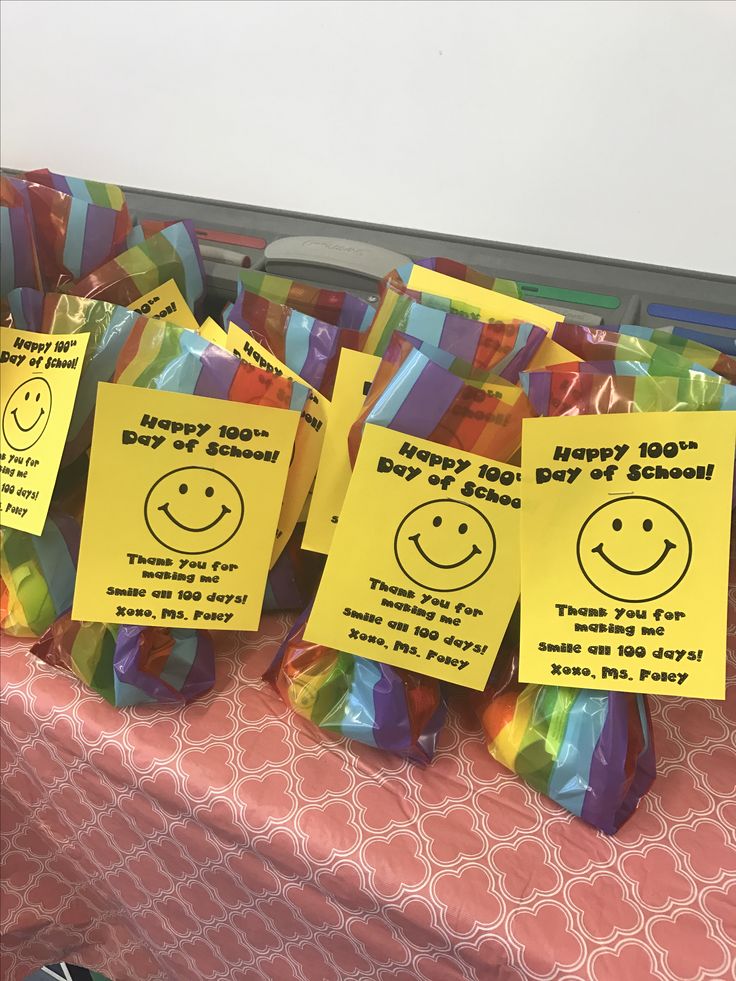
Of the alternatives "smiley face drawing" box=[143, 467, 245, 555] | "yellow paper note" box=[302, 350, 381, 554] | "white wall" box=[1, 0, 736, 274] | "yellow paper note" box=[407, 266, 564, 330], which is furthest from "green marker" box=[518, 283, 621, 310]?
"smiley face drawing" box=[143, 467, 245, 555]

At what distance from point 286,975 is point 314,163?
3.08 ft

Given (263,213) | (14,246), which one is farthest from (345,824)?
(263,213)

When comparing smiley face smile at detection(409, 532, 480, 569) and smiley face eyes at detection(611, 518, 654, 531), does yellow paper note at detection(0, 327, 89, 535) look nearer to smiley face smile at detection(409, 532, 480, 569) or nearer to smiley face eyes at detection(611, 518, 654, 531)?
smiley face smile at detection(409, 532, 480, 569)

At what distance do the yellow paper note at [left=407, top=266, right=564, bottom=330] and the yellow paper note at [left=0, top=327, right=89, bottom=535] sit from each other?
29cm

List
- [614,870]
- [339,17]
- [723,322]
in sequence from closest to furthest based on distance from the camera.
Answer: [614,870] < [723,322] < [339,17]

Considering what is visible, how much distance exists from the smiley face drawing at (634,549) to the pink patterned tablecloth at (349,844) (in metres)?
0.16

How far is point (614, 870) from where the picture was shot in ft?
1.72

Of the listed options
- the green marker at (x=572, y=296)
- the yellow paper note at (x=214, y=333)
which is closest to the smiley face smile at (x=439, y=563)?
the yellow paper note at (x=214, y=333)

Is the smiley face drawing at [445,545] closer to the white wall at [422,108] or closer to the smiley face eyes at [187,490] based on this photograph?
the smiley face eyes at [187,490]

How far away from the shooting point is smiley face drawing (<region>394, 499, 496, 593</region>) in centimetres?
56

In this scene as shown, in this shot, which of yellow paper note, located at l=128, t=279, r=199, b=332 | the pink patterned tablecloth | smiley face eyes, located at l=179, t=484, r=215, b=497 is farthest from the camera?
yellow paper note, located at l=128, t=279, r=199, b=332

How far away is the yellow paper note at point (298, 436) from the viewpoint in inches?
25.3

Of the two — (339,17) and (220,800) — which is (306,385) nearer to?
(220,800)

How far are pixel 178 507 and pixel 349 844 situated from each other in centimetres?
28
